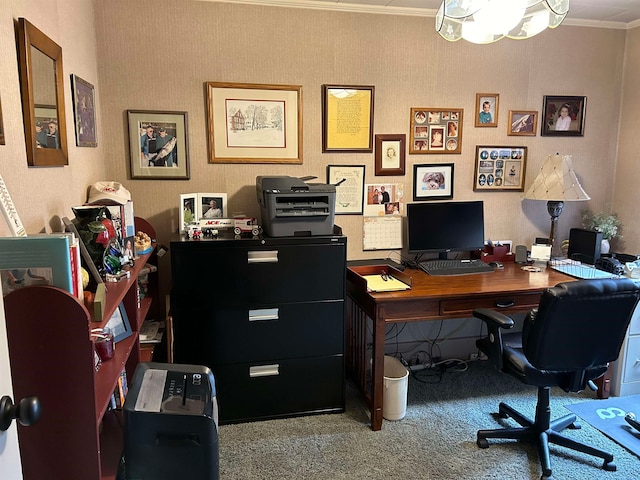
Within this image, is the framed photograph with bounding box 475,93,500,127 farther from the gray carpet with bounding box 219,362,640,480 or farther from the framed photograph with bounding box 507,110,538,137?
the gray carpet with bounding box 219,362,640,480

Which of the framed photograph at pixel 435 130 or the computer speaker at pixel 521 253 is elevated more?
the framed photograph at pixel 435 130

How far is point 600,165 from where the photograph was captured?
11.2 ft

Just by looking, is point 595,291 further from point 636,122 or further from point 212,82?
point 212,82

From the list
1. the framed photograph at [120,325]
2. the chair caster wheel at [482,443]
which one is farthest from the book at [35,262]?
the chair caster wheel at [482,443]

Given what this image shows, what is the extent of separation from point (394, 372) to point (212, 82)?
2021 mm

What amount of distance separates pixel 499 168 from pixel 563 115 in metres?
0.61

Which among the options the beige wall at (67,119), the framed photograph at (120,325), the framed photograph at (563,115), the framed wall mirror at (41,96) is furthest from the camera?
the framed photograph at (563,115)

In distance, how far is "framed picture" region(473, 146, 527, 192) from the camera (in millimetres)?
3227

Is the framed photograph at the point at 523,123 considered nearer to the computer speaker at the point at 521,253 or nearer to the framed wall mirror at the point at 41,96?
the computer speaker at the point at 521,253

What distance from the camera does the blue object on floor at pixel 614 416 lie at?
97.1 inches

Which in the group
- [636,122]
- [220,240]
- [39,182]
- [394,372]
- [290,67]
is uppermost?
[290,67]

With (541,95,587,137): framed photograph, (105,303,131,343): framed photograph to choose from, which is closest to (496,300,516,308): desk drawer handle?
(541,95,587,137): framed photograph

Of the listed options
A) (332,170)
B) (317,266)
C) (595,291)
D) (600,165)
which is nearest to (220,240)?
(317,266)

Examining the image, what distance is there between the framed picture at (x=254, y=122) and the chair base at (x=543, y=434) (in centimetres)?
191
